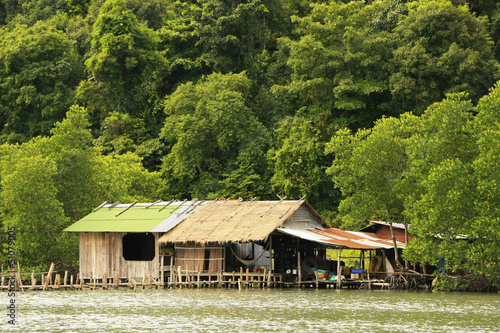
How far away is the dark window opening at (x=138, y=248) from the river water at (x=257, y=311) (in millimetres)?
7836

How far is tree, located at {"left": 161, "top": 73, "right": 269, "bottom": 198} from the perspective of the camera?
48.4 meters

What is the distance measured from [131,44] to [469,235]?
1278 inches

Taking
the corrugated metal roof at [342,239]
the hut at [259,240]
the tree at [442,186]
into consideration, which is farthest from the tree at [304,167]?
the tree at [442,186]

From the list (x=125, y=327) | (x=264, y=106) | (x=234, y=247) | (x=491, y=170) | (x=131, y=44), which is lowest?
(x=125, y=327)

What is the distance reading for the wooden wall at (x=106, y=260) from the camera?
36.8 metres

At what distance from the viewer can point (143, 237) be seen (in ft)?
133

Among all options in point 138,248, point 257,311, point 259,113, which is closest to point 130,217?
point 138,248

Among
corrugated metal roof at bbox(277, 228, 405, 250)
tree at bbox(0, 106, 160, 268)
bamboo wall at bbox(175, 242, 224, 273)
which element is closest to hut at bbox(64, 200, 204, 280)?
bamboo wall at bbox(175, 242, 224, 273)

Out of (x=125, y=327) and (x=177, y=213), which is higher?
(x=177, y=213)

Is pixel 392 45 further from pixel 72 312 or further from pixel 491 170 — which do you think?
pixel 72 312

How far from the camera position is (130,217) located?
37.4 m

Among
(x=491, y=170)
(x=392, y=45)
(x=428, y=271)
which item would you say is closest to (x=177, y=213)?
(x=428, y=271)

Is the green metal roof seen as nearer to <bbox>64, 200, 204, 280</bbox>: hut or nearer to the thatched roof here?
<bbox>64, 200, 204, 280</bbox>: hut

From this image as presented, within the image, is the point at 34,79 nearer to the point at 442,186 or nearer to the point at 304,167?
the point at 304,167
